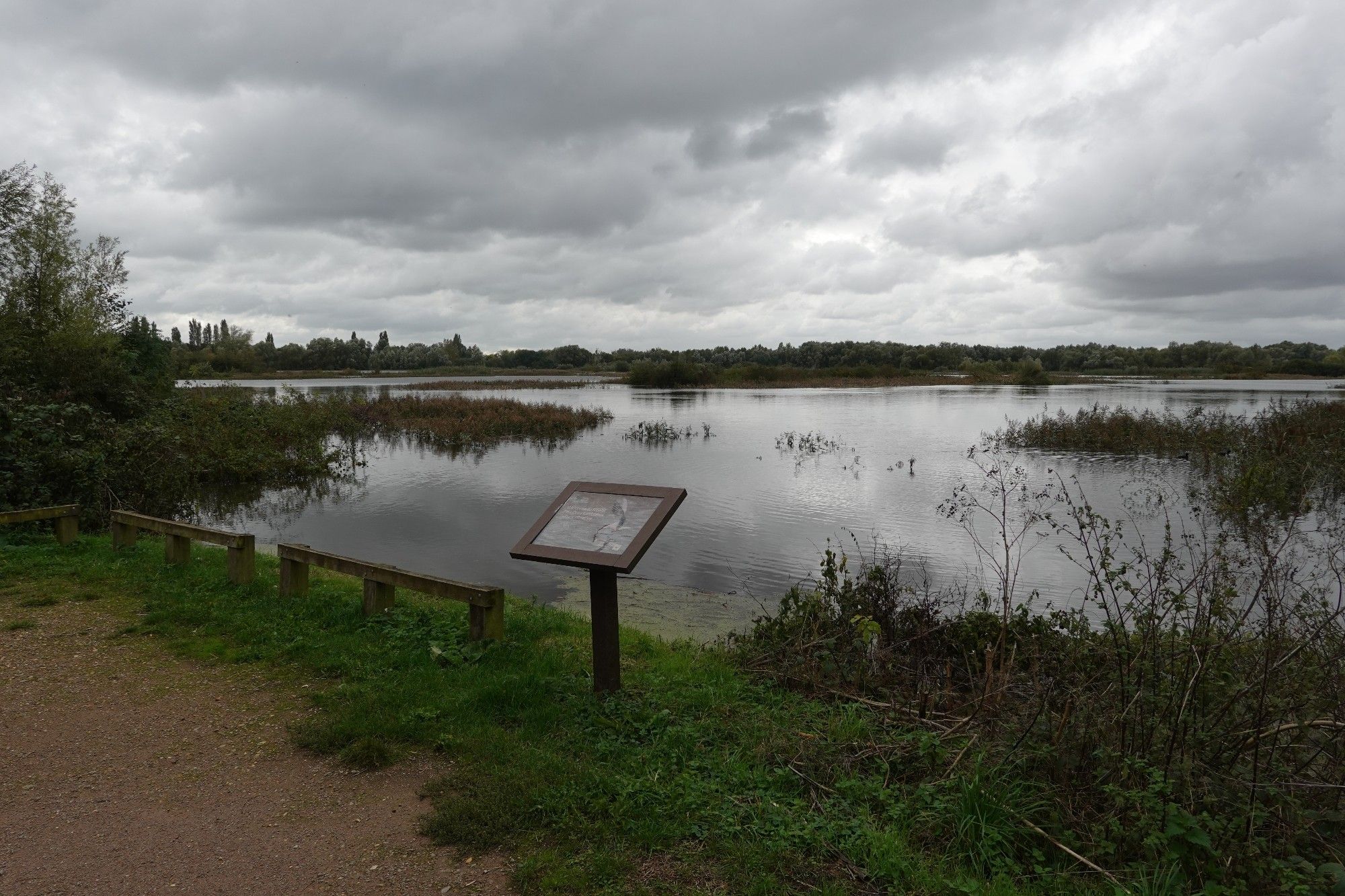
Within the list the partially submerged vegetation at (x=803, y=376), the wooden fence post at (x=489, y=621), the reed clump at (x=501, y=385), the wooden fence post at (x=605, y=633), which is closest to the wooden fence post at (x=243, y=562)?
the wooden fence post at (x=489, y=621)

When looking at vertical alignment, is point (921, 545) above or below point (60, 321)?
below

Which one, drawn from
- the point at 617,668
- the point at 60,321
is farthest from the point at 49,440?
the point at 60,321

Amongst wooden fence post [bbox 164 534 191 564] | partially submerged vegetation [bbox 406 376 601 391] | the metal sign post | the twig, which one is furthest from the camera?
partially submerged vegetation [bbox 406 376 601 391]

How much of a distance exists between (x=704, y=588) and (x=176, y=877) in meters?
7.98

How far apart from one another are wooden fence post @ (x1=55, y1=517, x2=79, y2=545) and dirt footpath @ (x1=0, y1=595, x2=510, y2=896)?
4570 mm

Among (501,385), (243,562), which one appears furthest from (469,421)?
(501,385)

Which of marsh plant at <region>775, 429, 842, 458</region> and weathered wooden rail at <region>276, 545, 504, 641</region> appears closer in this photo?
weathered wooden rail at <region>276, 545, 504, 641</region>

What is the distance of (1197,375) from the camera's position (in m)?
95.6

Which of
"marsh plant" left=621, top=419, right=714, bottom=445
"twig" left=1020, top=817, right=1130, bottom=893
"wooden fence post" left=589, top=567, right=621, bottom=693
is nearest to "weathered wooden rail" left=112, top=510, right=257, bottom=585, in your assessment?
"wooden fence post" left=589, top=567, right=621, bottom=693

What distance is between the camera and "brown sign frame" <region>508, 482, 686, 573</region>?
4.81 metres

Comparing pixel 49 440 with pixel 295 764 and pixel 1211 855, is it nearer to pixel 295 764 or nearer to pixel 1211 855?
pixel 295 764

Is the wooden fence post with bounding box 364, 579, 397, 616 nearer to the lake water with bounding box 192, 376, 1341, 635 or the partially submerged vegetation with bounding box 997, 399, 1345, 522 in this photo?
the lake water with bounding box 192, 376, 1341, 635

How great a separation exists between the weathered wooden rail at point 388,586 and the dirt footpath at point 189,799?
1204 mm

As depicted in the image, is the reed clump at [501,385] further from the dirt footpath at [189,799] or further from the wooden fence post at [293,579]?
the dirt footpath at [189,799]
